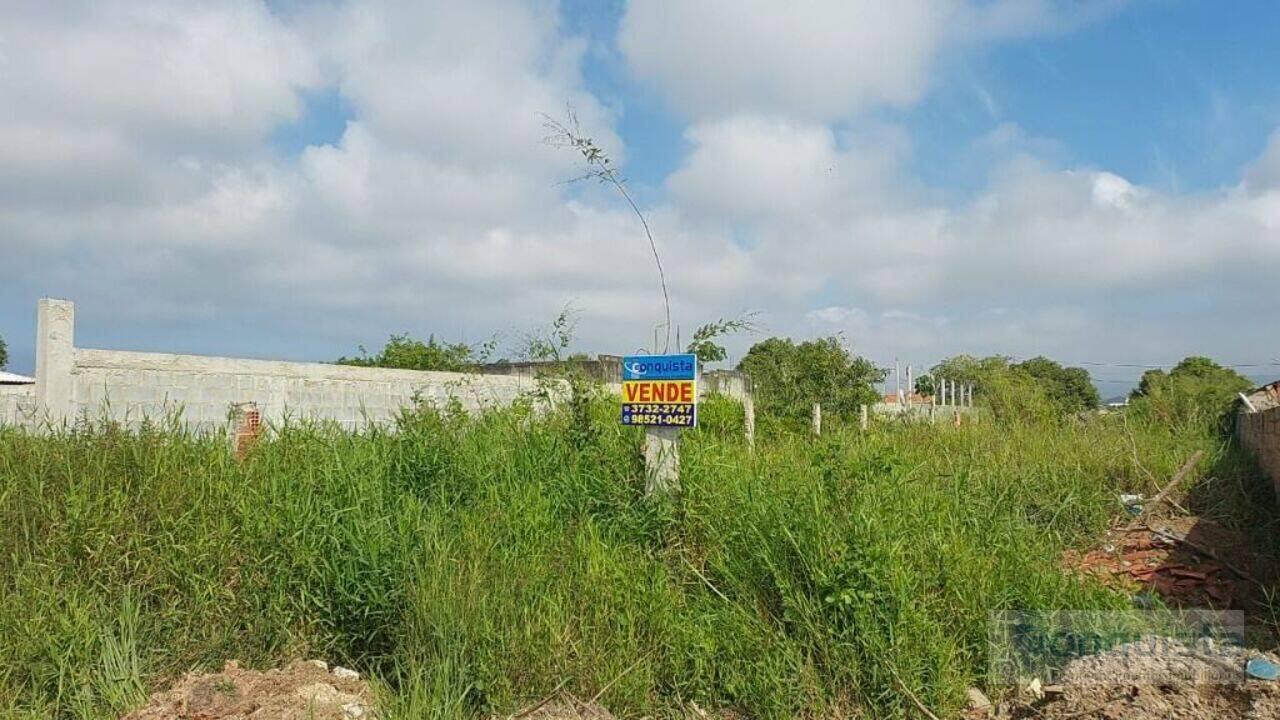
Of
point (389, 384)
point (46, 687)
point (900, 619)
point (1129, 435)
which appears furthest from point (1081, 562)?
point (389, 384)

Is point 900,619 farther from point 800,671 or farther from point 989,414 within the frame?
point 989,414

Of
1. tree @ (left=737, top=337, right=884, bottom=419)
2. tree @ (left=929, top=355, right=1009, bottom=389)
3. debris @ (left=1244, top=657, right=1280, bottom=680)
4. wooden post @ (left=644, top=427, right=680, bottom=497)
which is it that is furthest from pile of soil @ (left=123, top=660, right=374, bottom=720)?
tree @ (left=929, top=355, right=1009, bottom=389)

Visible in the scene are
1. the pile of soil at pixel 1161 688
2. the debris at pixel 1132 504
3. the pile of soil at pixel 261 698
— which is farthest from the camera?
the debris at pixel 1132 504

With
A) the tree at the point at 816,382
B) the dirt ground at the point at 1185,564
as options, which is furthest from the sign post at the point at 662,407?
the tree at the point at 816,382

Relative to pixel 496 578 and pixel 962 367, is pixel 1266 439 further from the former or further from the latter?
pixel 962 367

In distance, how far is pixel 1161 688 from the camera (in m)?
3.56

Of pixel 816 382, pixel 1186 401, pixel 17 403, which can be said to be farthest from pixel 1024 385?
pixel 17 403

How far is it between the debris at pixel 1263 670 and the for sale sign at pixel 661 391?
288 cm

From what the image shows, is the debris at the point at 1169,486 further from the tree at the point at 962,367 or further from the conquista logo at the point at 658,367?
the tree at the point at 962,367

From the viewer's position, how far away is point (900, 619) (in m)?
3.92

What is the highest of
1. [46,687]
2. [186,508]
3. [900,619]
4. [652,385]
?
[652,385]

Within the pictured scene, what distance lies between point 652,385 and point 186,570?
107 inches

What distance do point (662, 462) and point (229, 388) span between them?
5.58 m

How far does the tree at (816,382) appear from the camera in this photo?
540 inches
